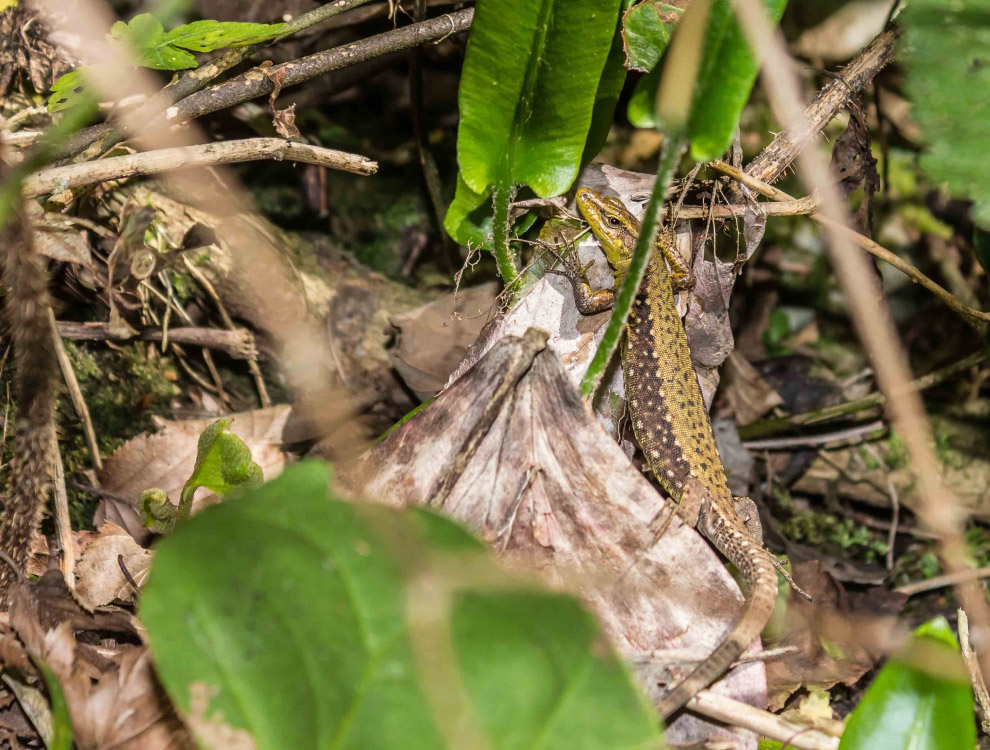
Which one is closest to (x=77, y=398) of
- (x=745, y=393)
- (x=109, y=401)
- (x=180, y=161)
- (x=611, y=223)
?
(x=109, y=401)

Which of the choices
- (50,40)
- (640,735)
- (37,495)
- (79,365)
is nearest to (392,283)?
(79,365)

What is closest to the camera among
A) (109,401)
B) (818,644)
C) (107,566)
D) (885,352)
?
(885,352)

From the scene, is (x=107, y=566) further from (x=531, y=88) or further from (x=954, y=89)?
(x=954, y=89)

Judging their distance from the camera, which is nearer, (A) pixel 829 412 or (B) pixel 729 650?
(B) pixel 729 650

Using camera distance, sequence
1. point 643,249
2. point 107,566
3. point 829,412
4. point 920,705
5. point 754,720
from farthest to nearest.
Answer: point 829,412, point 107,566, point 754,720, point 643,249, point 920,705

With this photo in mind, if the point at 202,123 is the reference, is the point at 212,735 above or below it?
below

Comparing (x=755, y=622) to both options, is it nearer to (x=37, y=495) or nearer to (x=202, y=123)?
(x=37, y=495)

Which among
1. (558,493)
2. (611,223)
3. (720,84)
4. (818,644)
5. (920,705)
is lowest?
(818,644)
